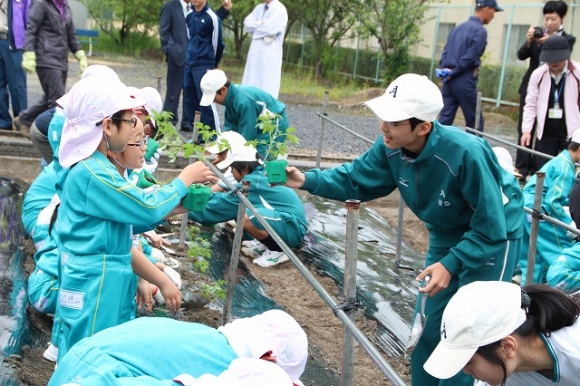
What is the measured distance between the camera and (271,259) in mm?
6344

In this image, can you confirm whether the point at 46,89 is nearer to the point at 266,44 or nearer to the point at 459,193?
the point at 266,44

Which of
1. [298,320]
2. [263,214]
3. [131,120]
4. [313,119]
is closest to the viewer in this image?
[131,120]

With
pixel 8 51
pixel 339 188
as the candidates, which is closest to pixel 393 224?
pixel 339 188

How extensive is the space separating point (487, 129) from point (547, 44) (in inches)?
296

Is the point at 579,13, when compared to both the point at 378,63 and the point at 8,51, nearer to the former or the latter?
the point at 378,63

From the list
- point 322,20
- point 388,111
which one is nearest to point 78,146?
point 388,111

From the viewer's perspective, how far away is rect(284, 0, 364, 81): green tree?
21.4 meters

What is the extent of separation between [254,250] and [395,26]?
46.5 ft

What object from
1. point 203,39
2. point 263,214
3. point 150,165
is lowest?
point 263,214

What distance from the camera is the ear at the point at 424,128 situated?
3.45 m

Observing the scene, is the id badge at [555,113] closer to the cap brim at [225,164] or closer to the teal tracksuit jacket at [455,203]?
the cap brim at [225,164]

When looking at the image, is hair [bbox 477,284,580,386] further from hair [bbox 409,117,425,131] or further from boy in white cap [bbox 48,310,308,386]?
hair [bbox 409,117,425,131]

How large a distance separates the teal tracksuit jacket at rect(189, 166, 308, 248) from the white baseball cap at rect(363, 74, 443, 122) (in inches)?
111

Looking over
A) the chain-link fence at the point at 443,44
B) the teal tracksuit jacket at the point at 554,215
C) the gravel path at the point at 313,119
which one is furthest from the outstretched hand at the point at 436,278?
the chain-link fence at the point at 443,44
